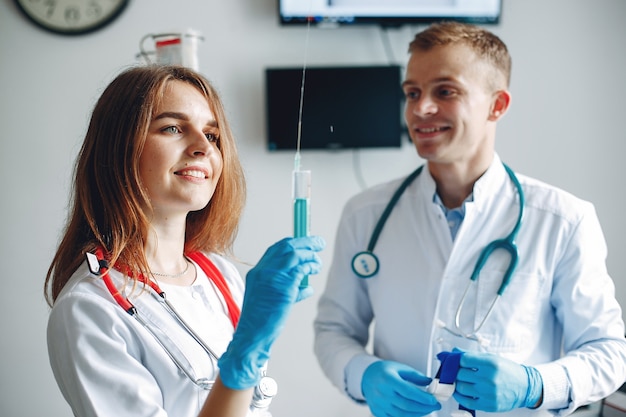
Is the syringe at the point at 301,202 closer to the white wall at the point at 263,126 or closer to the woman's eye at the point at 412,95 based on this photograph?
the woman's eye at the point at 412,95

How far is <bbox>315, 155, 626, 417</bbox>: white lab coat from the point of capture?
55.7 inches

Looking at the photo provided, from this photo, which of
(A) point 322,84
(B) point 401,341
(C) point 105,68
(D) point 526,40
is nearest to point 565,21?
(D) point 526,40

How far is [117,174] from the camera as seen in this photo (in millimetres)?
1050

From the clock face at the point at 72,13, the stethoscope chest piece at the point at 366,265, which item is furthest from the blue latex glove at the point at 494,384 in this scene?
the clock face at the point at 72,13

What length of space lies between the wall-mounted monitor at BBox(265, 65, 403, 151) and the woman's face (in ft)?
3.31

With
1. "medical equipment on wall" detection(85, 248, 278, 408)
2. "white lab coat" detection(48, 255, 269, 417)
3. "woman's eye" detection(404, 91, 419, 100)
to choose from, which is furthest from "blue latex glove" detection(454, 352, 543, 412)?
"woman's eye" detection(404, 91, 419, 100)

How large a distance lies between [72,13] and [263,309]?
1.64 meters

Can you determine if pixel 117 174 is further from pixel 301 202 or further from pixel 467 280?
pixel 467 280

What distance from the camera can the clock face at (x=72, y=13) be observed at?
2.07 meters

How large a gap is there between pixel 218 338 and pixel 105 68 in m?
1.40

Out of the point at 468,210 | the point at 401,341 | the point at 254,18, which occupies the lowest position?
the point at 401,341

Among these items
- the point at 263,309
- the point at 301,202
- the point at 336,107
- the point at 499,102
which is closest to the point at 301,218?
the point at 301,202

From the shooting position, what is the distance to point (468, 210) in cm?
150

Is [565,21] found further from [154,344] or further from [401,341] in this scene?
[154,344]
